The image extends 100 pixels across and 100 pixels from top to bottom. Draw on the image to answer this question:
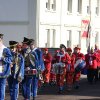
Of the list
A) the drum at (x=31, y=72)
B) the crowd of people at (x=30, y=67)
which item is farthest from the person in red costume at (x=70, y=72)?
the drum at (x=31, y=72)

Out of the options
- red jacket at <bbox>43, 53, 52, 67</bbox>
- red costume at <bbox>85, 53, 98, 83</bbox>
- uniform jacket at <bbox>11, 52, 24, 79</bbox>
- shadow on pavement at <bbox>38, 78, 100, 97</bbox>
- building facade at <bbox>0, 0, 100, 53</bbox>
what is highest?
building facade at <bbox>0, 0, 100, 53</bbox>

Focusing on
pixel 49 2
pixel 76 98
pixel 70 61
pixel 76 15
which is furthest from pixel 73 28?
pixel 76 98

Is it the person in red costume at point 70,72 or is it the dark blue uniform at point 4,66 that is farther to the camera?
the person in red costume at point 70,72

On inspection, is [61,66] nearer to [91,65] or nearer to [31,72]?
[31,72]

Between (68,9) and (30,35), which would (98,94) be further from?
(68,9)

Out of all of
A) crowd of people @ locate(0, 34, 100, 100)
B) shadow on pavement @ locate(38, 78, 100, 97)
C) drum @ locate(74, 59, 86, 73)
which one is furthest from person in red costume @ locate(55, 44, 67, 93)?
drum @ locate(74, 59, 86, 73)

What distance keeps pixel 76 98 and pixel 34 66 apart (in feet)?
8.66

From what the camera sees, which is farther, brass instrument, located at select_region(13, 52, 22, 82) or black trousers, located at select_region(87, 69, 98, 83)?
black trousers, located at select_region(87, 69, 98, 83)

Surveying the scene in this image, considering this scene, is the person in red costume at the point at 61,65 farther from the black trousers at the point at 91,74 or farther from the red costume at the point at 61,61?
the black trousers at the point at 91,74

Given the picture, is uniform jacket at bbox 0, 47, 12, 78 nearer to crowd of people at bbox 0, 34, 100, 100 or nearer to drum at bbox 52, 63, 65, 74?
crowd of people at bbox 0, 34, 100, 100

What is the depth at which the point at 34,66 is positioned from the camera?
16.0m

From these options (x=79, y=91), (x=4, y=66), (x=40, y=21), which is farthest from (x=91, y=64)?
(x=40, y=21)

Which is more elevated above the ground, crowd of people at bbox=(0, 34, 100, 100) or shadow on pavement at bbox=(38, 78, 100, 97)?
crowd of people at bbox=(0, 34, 100, 100)

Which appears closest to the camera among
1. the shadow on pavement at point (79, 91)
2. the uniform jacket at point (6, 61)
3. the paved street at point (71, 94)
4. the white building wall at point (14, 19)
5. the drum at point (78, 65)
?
the uniform jacket at point (6, 61)
